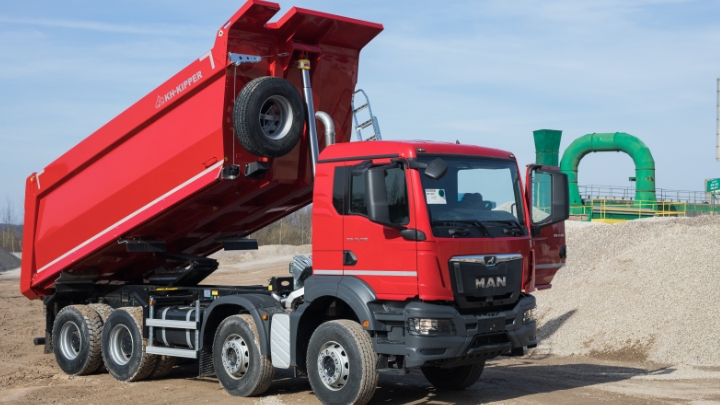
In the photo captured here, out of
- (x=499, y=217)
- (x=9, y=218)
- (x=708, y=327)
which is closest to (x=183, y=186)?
(x=499, y=217)

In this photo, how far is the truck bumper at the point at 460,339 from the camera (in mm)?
7332

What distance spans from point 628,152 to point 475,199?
3131 cm

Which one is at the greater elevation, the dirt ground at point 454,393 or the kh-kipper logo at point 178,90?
the kh-kipper logo at point 178,90

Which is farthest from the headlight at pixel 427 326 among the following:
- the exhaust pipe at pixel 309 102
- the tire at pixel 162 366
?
the tire at pixel 162 366

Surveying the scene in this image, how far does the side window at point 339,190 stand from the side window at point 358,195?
117 mm

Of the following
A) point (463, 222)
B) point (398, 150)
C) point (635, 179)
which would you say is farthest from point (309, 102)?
point (635, 179)

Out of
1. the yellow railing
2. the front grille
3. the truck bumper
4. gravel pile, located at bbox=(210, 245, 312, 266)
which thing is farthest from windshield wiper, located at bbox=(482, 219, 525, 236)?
gravel pile, located at bbox=(210, 245, 312, 266)

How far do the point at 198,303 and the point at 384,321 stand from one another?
2946 millimetres

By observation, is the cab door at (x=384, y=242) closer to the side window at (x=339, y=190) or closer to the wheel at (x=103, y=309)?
the side window at (x=339, y=190)

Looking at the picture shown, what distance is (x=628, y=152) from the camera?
3700 cm

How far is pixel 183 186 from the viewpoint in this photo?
30.1ft

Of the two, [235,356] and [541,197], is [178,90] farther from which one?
[541,197]

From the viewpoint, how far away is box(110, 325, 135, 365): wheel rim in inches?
407

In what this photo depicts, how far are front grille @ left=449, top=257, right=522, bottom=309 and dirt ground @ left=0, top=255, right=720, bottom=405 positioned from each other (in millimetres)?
1265
